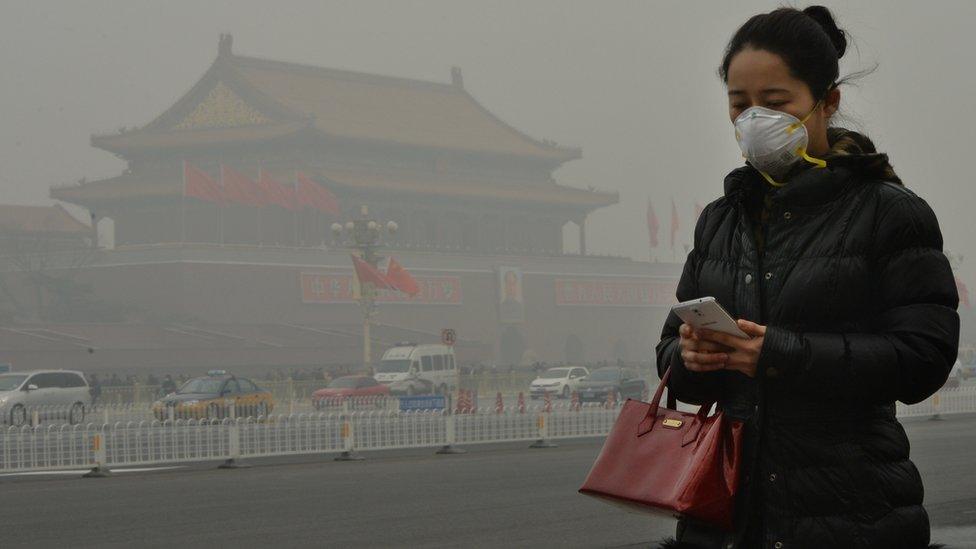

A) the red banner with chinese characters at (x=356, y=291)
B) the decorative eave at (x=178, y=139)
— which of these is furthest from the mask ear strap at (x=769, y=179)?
the decorative eave at (x=178, y=139)

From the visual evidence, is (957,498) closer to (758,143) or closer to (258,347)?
(758,143)

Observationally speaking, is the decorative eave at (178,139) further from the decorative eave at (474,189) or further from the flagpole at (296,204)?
the decorative eave at (474,189)

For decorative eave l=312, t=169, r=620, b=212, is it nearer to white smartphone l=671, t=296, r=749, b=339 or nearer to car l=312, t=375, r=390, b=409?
car l=312, t=375, r=390, b=409

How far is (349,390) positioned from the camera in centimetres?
2633

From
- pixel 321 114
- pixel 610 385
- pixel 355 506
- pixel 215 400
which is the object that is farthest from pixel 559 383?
pixel 355 506

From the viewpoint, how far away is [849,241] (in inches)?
76.0

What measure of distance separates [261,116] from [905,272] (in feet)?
151

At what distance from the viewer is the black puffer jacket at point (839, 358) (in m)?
1.88

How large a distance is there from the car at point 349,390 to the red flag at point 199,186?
14.5 m

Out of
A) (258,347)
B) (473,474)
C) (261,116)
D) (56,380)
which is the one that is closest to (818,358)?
(473,474)

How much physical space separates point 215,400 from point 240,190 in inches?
794

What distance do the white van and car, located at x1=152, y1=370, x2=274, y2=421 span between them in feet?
24.1

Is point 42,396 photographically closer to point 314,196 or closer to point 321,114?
point 314,196

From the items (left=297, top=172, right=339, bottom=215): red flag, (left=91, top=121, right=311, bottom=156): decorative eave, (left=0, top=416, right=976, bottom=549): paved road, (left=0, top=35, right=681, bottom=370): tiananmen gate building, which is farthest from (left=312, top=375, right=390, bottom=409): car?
(left=91, top=121, right=311, bottom=156): decorative eave
